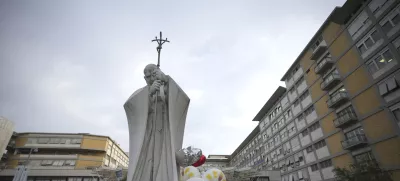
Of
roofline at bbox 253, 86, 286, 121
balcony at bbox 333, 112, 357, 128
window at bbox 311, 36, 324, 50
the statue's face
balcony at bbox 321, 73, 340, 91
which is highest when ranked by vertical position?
window at bbox 311, 36, 324, 50

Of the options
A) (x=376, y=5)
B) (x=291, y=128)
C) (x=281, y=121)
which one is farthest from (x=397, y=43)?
(x=281, y=121)

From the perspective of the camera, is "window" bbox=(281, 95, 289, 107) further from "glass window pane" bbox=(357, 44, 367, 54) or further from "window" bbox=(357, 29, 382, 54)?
"window" bbox=(357, 29, 382, 54)

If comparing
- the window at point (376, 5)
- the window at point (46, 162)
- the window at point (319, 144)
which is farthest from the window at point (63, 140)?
the window at point (376, 5)

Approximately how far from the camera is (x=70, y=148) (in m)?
36.8

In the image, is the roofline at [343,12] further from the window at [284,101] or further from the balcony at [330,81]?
the window at [284,101]

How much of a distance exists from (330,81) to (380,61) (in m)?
5.71

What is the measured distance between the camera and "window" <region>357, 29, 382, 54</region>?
716 inches

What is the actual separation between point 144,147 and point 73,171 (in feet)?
118

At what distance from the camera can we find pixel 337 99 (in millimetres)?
22312

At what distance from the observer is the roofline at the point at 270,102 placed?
36006 millimetres

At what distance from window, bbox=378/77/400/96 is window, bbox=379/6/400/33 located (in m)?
3.90

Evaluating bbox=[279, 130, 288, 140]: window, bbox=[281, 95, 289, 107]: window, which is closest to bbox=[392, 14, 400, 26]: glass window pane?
bbox=[281, 95, 289, 107]: window

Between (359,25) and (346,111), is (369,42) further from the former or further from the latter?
(346,111)

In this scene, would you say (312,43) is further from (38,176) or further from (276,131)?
(38,176)
